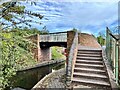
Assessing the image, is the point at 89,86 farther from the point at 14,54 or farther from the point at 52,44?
the point at 52,44

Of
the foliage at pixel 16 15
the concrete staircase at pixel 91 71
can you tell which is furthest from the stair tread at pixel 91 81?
the foliage at pixel 16 15

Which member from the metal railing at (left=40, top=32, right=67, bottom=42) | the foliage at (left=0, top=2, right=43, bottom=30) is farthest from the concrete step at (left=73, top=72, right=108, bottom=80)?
the metal railing at (left=40, top=32, right=67, bottom=42)

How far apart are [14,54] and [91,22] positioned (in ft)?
4.71

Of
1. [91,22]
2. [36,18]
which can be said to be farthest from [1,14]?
[91,22]

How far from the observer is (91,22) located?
9.43 ft

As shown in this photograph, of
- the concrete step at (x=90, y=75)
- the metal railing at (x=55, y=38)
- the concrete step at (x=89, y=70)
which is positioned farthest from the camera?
the metal railing at (x=55, y=38)

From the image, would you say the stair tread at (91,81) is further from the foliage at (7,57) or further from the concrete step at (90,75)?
the foliage at (7,57)

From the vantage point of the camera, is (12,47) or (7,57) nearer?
(12,47)

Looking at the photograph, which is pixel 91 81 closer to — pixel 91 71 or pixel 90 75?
pixel 90 75

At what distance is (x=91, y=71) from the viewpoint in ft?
10.5

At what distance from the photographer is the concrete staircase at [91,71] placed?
2.87m

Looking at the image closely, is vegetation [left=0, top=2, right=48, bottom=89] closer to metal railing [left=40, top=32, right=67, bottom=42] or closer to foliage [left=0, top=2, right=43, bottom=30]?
foliage [left=0, top=2, right=43, bottom=30]

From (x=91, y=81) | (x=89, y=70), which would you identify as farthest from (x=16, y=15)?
(x=89, y=70)

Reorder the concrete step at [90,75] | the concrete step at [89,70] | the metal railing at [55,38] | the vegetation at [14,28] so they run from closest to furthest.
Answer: the vegetation at [14,28]
the concrete step at [90,75]
the concrete step at [89,70]
the metal railing at [55,38]
